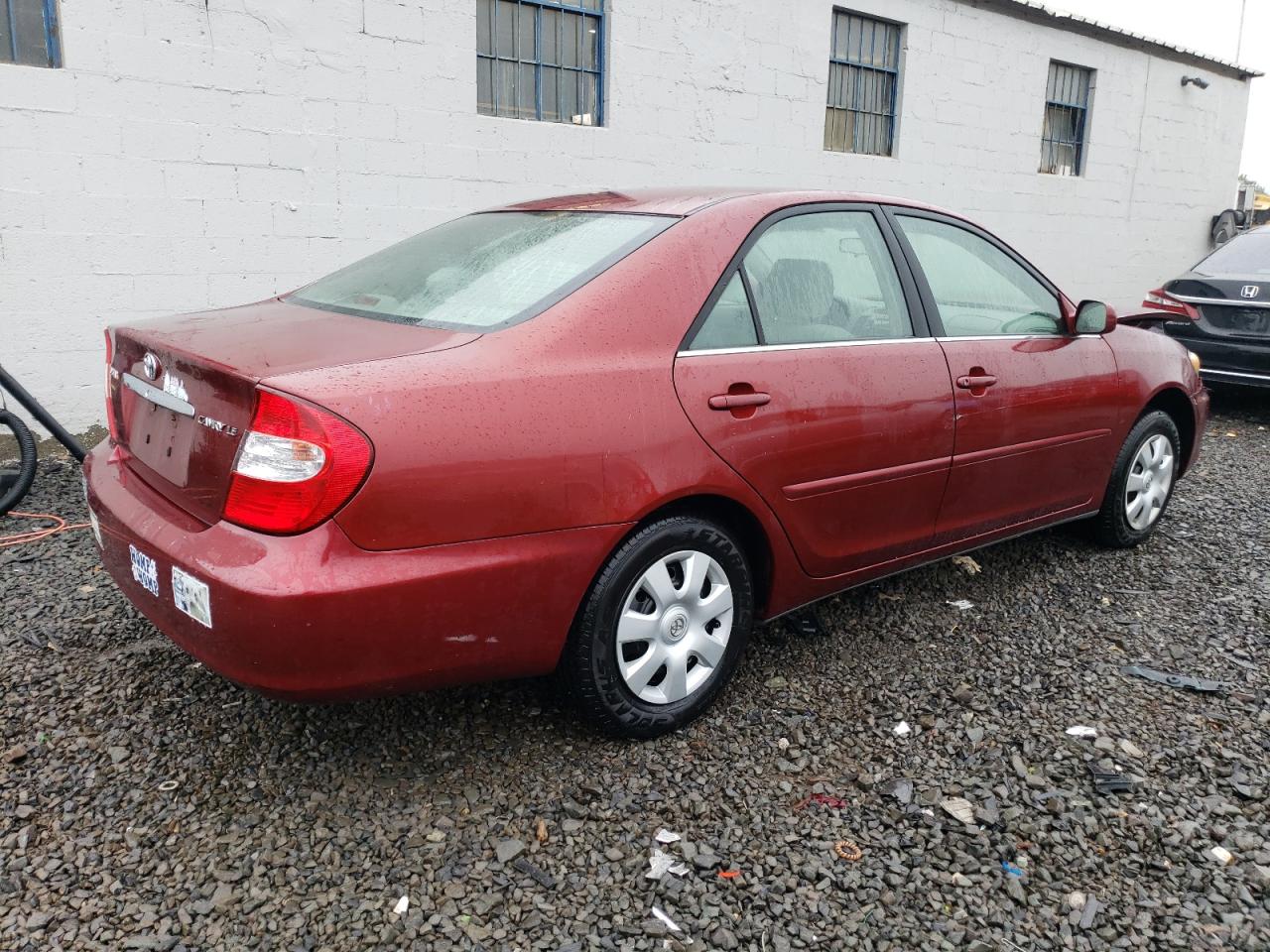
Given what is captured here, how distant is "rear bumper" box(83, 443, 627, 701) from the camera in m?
2.20

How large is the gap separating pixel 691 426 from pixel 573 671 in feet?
2.34

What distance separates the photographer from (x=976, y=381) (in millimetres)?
3502

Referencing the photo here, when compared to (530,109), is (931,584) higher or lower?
lower

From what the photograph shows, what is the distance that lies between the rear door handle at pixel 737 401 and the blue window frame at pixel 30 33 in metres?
4.80

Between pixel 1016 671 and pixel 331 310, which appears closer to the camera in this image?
pixel 331 310

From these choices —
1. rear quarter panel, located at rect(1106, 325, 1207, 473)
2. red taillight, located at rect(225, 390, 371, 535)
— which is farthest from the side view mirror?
red taillight, located at rect(225, 390, 371, 535)

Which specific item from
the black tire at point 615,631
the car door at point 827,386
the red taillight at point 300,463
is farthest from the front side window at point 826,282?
the red taillight at point 300,463

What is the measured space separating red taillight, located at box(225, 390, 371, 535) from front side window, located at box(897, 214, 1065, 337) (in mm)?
2190

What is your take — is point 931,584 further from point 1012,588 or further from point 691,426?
point 691,426

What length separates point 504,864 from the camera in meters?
2.37

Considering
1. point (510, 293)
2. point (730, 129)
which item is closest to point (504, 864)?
point (510, 293)

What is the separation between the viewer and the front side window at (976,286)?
3.58 metres

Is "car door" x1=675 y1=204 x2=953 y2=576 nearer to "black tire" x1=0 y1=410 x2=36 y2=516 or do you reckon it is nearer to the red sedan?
the red sedan

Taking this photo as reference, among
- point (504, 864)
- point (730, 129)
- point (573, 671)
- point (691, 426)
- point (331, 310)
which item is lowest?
point (504, 864)
